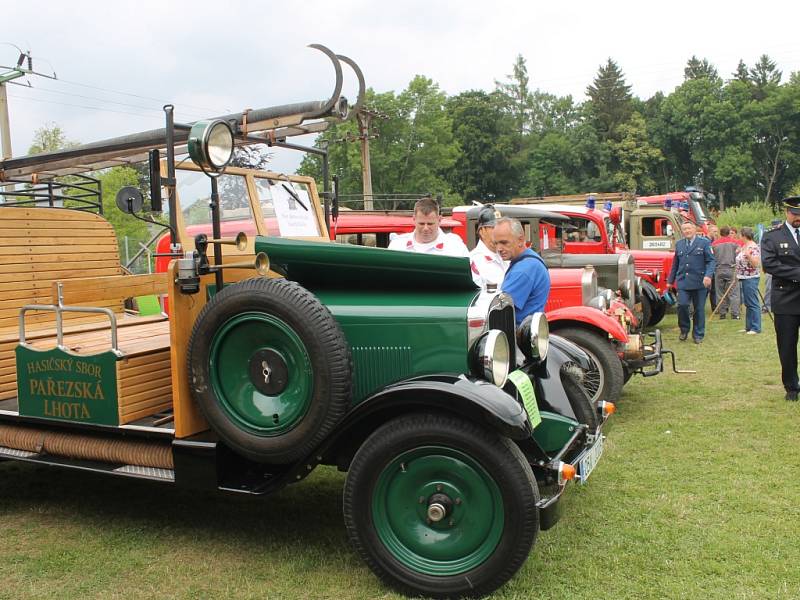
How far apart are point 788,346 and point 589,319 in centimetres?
189

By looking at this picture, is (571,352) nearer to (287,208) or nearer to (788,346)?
(287,208)

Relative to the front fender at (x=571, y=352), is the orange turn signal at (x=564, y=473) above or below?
below

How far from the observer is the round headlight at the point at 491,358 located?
302 centimetres

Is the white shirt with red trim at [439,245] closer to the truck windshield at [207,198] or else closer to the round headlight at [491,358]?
the truck windshield at [207,198]

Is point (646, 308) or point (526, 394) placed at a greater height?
point (526, 394)

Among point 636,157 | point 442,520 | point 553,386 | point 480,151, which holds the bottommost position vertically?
point 442,520

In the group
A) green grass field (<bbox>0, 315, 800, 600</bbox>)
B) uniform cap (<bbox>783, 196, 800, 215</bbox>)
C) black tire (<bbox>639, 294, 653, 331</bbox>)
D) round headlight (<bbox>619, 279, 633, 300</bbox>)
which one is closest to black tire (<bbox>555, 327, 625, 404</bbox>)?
green grass field (<bbox>0, 315, 800, 600</bbox>)

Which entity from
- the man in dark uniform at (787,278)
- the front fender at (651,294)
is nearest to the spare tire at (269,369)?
the man in dark uniform at (787,278)

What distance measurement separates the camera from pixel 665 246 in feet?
46.9

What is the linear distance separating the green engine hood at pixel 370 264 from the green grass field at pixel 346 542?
4.55 ft

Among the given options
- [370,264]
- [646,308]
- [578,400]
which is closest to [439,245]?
[578,400]

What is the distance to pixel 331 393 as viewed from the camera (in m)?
3.02

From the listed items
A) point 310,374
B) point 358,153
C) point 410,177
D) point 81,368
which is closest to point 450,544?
point 310,374

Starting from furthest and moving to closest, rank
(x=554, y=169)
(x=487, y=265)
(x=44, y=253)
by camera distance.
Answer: (x=554, y=169) < (x=487, y=265) < (x=44, y=253)
